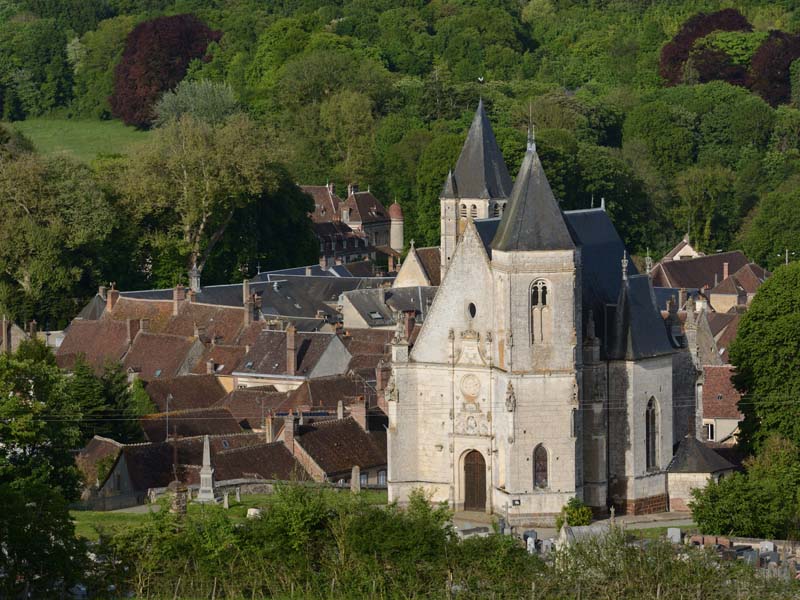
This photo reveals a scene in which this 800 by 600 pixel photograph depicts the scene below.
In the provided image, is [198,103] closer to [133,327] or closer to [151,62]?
[151,62]

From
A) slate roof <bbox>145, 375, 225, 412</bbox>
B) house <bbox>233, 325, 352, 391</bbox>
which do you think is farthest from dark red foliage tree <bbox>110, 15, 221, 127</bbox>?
slate roof <bbox>145, 375, 225, 412</bbox>

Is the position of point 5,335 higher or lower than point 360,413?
higher

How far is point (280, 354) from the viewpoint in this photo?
91.4 metres

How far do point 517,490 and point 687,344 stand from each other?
834 centimetres

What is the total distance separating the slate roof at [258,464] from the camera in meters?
76.8

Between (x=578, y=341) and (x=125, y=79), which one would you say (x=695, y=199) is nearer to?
(x=125, y=79)

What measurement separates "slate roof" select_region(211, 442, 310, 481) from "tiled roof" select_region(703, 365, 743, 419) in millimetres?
15367

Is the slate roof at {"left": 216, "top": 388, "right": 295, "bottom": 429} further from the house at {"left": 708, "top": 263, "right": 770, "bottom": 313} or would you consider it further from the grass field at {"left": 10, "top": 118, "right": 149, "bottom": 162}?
the grass field at {"left": 10, "top": 118, "right": 149, "bottom": 162}

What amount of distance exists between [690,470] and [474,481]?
6047 mm

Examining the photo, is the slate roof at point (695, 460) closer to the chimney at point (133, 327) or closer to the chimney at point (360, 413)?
the chimney at point (360, 413)

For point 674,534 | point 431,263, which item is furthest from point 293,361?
point 674,534

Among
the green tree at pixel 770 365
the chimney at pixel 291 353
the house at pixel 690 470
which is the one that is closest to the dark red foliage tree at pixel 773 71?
the chimney at pixel 291 353

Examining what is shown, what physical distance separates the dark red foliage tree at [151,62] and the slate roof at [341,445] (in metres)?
85.2

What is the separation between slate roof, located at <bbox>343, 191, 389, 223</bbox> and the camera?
137m
